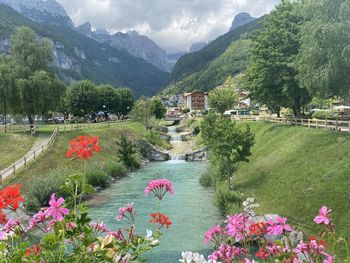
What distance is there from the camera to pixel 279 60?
47.2 m

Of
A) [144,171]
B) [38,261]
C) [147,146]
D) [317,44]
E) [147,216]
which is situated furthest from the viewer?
[147,146]

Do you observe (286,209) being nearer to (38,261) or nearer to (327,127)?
(327,127)

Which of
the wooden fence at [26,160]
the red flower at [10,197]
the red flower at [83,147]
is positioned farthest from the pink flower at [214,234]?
the wooden fence at [26,160]

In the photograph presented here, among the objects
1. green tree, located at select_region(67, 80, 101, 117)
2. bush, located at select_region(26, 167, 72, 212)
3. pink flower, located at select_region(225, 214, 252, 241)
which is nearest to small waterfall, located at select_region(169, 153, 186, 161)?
bush, located at select_region(26, 167, 72, 212)

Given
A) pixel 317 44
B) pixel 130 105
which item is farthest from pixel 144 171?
pixel 130 105

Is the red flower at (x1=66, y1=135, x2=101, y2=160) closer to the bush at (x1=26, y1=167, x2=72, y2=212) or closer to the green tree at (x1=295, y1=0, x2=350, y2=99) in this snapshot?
the bush at (x1=26, y1=167, x2=72, y2=212)

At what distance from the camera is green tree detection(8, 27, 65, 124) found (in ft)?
167

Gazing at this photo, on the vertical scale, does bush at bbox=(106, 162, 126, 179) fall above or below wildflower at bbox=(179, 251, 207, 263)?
below

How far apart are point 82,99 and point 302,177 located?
8441 centimetres

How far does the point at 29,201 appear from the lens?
91.1 ft

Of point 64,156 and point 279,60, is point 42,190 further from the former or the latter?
point 279,60

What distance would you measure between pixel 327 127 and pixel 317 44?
351 inches

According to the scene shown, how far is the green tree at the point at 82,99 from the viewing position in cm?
10350

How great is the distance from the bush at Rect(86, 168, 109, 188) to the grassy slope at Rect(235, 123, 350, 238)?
13.2 m
